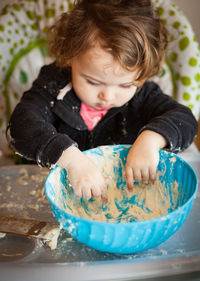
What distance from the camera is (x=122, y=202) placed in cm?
76

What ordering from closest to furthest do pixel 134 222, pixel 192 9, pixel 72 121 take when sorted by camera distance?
pixel 134 222, pixel 72 121, pixel 192 9

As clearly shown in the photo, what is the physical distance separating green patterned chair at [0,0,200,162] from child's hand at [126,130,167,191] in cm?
52

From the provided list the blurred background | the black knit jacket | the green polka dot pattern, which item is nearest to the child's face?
the black knit jacket

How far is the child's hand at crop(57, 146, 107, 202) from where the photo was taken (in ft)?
2.06

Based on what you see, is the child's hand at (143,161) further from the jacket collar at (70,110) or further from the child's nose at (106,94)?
the jacket collar at (70,110)

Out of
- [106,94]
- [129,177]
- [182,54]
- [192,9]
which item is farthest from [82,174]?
[192,9]

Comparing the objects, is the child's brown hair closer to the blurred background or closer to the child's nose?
the child's nose

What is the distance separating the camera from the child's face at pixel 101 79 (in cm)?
76

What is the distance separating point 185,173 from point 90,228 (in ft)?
0.79

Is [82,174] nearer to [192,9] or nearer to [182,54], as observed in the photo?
[182,54]

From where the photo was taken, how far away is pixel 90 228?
1.66 ft

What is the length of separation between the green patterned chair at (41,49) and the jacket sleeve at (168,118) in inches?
7.5

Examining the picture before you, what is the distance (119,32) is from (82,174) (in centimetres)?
35

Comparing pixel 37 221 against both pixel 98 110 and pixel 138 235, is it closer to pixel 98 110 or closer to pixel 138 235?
pixel 138 235
